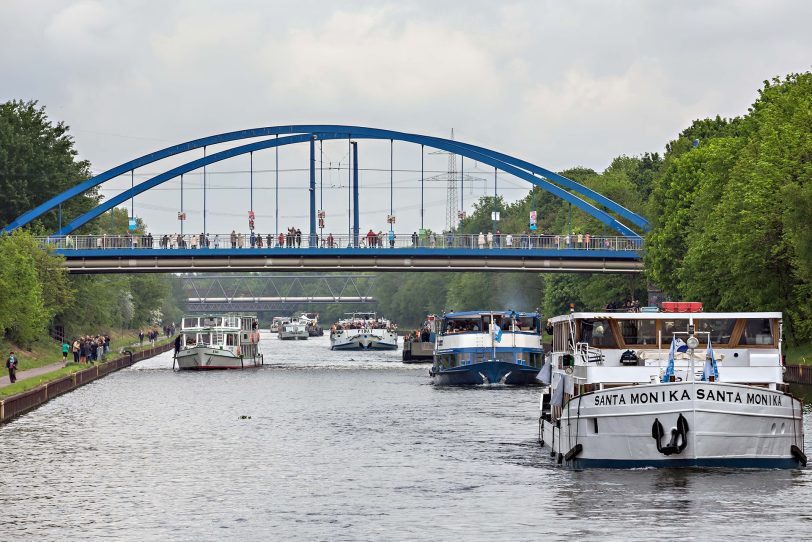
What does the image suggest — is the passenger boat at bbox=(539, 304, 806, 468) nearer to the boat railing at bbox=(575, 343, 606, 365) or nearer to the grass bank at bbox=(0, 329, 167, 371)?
the boat railing at bbox=(575, 343, 606, 365)

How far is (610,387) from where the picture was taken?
42.0 metres

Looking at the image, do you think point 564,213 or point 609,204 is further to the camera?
point 564,213

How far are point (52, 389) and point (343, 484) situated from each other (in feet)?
130

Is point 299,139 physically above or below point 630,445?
above

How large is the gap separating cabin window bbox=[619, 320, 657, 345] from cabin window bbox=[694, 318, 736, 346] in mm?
1231

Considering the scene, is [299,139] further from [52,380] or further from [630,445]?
[630,445]

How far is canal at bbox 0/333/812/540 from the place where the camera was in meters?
35.0

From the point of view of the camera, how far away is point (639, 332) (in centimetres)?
4366

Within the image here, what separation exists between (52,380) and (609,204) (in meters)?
65.3

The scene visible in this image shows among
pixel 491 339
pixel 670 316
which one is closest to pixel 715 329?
pixel 670 316

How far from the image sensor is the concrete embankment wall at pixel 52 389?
64750mm

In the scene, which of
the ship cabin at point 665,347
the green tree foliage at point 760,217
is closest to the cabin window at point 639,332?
the ship cabin at point 665,347

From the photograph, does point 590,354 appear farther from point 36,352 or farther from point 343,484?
point 36,352

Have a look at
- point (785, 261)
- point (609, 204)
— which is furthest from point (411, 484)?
point (609, 204)
